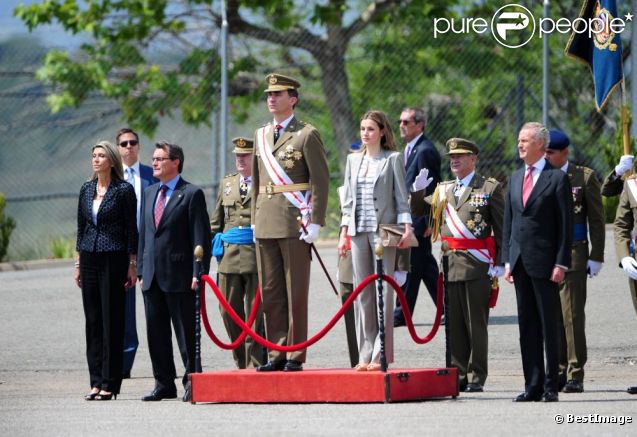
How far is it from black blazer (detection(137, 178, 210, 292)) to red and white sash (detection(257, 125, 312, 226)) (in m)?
0.76

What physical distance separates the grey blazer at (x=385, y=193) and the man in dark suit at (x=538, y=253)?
77cm

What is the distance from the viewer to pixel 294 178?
11.6m

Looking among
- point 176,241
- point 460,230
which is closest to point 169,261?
point 176,241

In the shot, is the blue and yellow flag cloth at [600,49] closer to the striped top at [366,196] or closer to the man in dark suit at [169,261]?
the striped top at [366,196]

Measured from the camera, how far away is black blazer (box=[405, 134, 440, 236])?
1516 cm

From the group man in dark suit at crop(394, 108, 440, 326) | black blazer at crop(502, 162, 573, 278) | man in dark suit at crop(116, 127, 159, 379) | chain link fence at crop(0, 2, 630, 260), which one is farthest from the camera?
chain link fence at crop(0, 2, 630, 260)

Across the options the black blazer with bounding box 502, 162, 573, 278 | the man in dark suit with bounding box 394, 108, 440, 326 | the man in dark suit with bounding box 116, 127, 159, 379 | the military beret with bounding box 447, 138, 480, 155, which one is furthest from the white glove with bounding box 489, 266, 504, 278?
the man in dark suit with bounding box 116, 127, 159, 379

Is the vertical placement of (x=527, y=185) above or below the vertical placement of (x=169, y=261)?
above

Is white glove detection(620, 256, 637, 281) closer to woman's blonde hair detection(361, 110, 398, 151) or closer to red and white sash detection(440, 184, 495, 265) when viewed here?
red and white sash detection(440, 184, 495, 265)

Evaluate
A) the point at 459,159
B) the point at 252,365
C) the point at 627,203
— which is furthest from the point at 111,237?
the point at 627,203

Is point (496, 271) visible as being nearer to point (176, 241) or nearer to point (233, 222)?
point (176, 241)

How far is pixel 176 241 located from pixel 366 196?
62.3 inches

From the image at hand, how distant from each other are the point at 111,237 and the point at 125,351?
6.40 ft

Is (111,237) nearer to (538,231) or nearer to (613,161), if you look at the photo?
(538,231)
